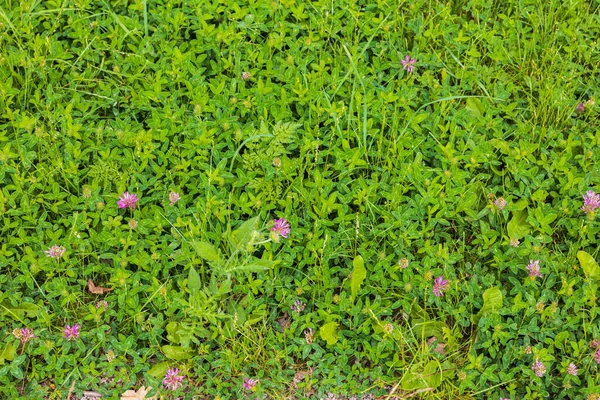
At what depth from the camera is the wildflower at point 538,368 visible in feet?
9.70

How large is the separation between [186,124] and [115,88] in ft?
1.70

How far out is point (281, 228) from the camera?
10.7ft

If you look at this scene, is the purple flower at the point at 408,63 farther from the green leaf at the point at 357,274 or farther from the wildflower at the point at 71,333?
the wildflower at the point at 71,333

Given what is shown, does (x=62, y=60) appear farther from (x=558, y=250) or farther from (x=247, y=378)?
(x=558, y=250)

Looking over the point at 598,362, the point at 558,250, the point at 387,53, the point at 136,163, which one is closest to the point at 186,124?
the point at 136,163

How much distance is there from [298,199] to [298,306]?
1.83 ft

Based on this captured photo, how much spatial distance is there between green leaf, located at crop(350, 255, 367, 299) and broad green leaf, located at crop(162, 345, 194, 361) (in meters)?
0.84

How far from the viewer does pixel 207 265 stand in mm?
3289

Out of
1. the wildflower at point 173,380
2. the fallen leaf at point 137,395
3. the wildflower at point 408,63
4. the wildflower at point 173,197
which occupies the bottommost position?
the fallen leaf at point 137,395

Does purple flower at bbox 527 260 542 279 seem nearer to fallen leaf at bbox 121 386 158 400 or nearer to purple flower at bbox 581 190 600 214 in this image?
purple flower at bbox 581 190 600 214

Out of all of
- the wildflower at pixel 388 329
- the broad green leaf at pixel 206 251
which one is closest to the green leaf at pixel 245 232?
the broad green leaf at pixel 206 251

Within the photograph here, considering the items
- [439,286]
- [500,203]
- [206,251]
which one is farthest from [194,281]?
[500,203]

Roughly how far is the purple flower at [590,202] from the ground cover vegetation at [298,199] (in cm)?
1

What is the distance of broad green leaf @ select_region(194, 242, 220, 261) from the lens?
3.16 m
